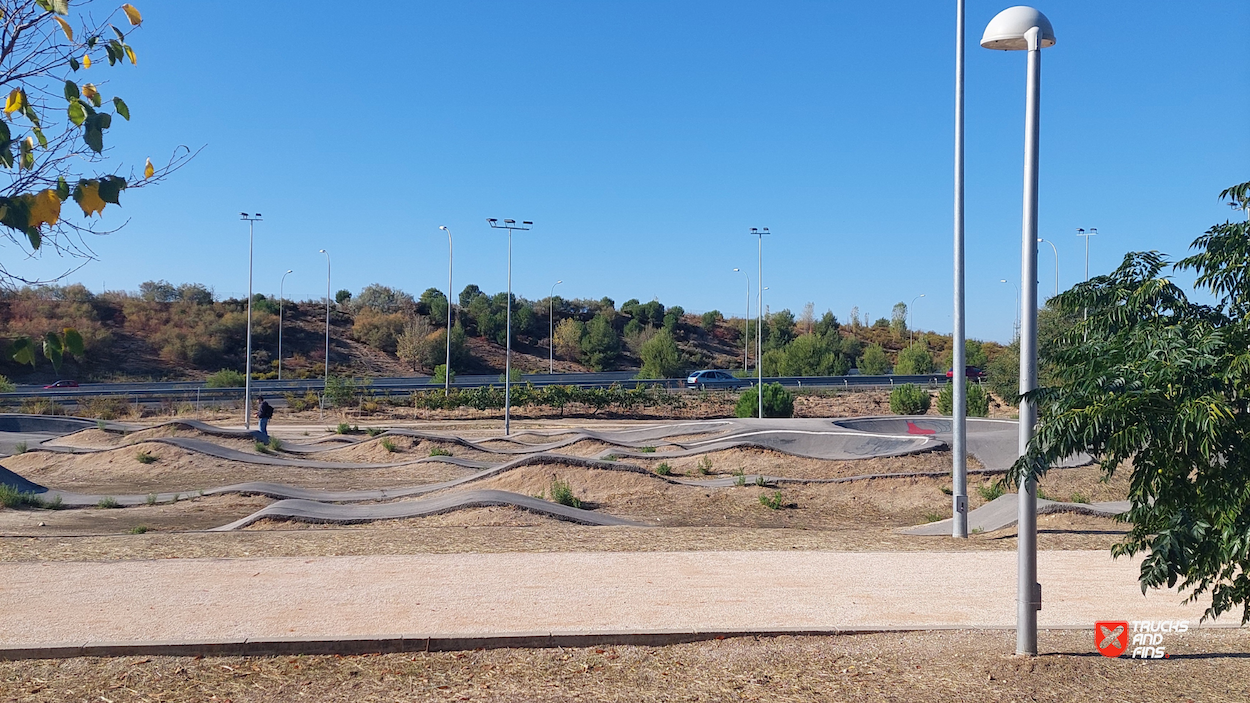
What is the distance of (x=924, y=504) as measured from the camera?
16.9 metres

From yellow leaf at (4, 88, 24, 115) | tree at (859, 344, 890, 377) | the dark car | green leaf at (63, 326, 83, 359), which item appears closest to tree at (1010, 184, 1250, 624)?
green leaf at (63, 326, 83, 359)

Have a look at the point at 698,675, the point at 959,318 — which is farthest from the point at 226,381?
the point at 698,675

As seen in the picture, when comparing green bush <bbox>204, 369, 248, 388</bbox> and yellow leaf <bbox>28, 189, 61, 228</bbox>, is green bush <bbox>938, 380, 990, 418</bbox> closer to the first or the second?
yellow leaf <bbox>28, 189, 61, 228</bbox>

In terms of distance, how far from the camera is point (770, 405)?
39.9 meters

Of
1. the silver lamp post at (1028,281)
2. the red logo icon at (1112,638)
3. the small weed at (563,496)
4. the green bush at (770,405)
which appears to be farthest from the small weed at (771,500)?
the green bush at (770,405)

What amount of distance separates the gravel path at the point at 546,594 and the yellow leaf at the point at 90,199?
409 cm

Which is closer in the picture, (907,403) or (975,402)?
(975,402)

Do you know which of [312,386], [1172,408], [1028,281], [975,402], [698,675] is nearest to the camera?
[1172,408]

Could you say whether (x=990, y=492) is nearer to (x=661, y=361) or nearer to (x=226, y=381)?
(x=661, y=361)

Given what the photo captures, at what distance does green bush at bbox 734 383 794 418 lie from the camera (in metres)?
39.9

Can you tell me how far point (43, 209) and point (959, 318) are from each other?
1066cm

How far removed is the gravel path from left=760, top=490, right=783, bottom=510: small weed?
6156 millimetres

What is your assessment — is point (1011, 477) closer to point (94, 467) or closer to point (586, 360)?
point (94, 467)

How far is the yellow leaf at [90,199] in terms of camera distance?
3.33 m
